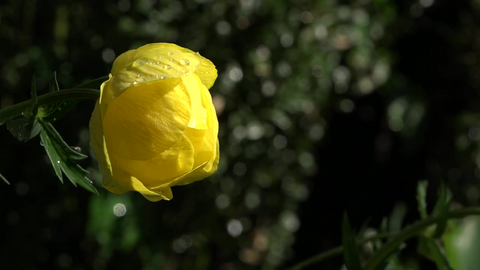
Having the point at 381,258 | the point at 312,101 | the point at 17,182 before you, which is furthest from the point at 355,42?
the point at 381,258

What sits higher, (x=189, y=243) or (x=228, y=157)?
(x=228, y=157)

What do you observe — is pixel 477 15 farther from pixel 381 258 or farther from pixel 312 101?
pixel 381 258

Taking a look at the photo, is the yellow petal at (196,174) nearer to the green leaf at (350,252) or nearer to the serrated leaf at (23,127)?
the serrated leaf at (23,127)

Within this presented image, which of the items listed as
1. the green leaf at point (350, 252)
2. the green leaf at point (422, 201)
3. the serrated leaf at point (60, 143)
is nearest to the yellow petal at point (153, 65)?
the serrated leaf at point (60, 143)

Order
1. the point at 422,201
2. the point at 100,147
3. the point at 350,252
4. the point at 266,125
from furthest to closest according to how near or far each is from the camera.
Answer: the point at 266,125, the point at 422,201, the point at 350,252, the point at 100,147

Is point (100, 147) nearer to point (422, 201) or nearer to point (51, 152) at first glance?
point (51, 152)

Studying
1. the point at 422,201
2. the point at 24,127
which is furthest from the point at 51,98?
the point at 422,201
